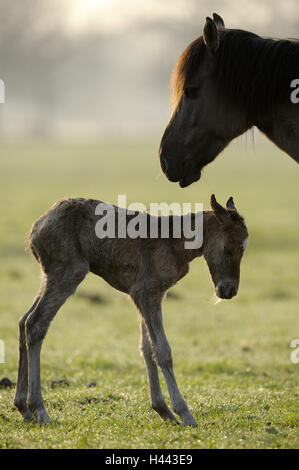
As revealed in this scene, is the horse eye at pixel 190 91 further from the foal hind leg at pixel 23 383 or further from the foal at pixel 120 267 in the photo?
the foal hind leg at pixel 23 383

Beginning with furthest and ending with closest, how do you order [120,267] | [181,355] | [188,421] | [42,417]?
[181,355] → [120,267] → [42,417] → [188,421]

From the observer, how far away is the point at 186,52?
7.52 metres

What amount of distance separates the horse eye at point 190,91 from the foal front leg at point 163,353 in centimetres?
221

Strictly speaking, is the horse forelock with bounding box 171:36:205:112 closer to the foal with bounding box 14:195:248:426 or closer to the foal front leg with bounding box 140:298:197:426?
the foal with bounding box 14:195:248:426

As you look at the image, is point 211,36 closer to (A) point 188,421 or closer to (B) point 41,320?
(B) point 41,320

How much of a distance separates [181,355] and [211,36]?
29.4 ft

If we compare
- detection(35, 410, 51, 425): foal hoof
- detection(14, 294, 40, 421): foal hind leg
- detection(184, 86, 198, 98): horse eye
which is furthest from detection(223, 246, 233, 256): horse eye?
detection(35, 410, 51, 425): foal hoof

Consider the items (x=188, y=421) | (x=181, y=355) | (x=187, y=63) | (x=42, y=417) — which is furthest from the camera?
(x=181, y=355)

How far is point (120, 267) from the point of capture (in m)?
7.83

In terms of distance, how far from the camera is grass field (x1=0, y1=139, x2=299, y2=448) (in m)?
7.10

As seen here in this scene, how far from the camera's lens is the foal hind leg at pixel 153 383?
7.85 meters

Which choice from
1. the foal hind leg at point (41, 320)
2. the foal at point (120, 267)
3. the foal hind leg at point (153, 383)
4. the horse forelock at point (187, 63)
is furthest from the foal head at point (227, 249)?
the foal hind leg at point (41, 320)

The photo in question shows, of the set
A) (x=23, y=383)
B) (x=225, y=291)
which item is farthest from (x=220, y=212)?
(x=23, y=383)
